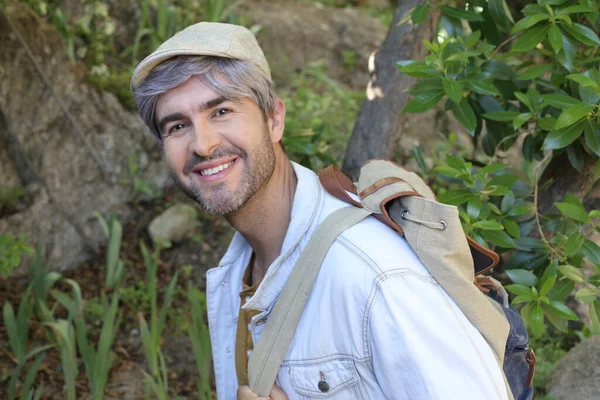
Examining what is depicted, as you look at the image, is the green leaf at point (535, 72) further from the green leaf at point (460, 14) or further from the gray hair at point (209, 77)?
the gray hair at point (209, 77)

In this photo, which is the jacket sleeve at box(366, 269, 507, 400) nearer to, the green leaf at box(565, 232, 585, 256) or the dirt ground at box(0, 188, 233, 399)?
the green leaf at box(565, 232, 585, 256)

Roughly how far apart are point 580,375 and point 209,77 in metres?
1.90

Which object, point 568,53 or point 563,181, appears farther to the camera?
point 563,181

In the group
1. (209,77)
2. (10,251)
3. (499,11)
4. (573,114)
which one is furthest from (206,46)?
(10,251)

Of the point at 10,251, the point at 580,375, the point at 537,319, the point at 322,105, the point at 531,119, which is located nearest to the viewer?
the point at 537,319

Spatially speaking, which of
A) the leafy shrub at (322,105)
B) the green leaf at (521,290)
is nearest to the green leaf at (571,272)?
the green leaf at (521,290)

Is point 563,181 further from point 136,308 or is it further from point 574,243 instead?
point 136,308

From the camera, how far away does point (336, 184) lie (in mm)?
1771

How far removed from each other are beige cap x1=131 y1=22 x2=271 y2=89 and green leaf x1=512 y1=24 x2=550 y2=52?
80 centimetres

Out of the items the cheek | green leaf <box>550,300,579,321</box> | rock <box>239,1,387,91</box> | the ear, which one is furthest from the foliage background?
rock <box>239,1,387,91</box>

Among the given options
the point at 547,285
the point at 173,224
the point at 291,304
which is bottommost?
the point at 173,224

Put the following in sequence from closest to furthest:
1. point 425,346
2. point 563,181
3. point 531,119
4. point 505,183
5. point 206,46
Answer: point 425,346 < point 206,46 < point 505,183 < point 531,119 < point 563,181

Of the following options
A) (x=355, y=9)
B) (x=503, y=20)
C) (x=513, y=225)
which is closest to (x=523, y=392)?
(x=513, y=225)

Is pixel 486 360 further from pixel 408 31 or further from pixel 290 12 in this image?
pixel 290 12
